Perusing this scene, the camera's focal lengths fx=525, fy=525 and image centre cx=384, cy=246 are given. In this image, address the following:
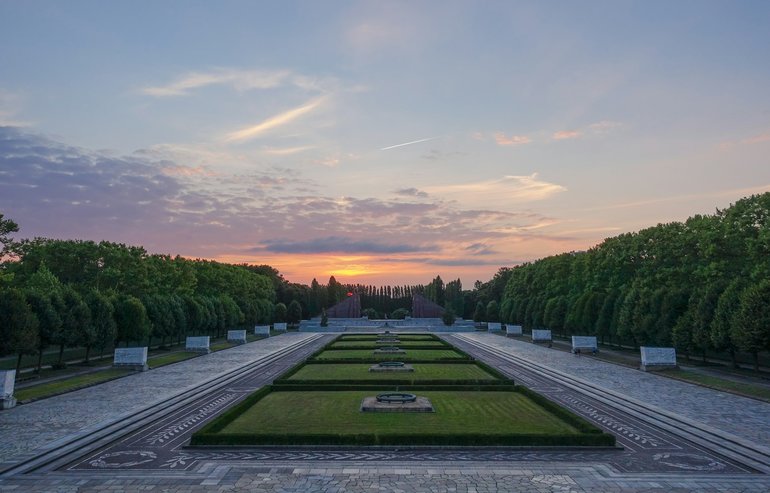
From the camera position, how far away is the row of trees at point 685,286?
31859 mm

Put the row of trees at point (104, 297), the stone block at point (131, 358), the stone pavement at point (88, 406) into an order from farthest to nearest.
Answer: the stone block at point (131, 358)
the row of trees at point (104, 297)
the stone pavement at point (88, 406)

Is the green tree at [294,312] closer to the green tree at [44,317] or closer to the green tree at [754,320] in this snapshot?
the green tree at [44,317]

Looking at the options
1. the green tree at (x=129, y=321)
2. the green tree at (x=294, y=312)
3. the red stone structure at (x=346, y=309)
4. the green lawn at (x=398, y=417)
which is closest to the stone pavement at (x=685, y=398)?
the green lawn at (x=398, y=417)

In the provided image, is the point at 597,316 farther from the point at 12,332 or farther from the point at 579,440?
the point at 12,332

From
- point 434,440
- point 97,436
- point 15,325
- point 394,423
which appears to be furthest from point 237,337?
point 434,440

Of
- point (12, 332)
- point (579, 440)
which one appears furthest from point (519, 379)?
point (12, 332)

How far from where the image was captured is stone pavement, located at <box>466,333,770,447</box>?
1895 cm

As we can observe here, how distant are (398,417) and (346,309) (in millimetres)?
94785

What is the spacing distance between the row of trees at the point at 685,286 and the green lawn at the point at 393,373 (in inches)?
574

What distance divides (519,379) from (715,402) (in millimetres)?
10239

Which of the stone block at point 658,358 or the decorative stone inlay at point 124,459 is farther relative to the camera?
the stone block at point 658,358

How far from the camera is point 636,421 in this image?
20.1 meters

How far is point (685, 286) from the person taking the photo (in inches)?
1646

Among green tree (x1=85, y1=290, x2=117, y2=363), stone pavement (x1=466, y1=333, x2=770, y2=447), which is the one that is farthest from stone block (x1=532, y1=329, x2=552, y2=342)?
green tree (x1=85, y1=290, x2=117, y2=363)
